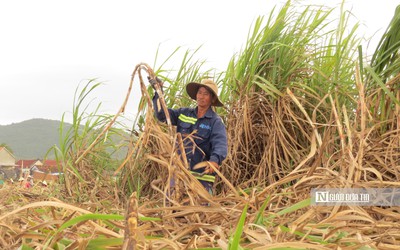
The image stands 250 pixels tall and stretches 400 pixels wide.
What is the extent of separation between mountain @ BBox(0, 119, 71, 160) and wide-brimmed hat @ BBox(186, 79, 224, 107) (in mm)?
59425

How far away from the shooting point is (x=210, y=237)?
0.84 metres

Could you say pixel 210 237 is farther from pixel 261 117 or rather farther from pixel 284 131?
pixel 261 117

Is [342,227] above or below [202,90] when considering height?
below

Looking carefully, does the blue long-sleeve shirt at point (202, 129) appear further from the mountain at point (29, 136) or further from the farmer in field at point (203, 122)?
the mountain at point (29, 136)

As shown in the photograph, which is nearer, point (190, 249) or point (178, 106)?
point (190, 249)

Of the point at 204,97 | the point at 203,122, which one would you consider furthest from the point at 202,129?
the point at 204,97

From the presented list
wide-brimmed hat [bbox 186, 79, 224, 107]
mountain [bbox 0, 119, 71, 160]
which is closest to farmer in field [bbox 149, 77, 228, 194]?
wide-brimmed hat [bbox 186, 79, 224, 107]

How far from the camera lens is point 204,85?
325 centimetres

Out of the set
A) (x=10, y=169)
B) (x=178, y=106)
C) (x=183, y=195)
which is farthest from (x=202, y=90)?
(x=183, y=195)

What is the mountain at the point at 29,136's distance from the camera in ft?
210

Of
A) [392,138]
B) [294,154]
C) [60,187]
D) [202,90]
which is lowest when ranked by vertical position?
[60,187]

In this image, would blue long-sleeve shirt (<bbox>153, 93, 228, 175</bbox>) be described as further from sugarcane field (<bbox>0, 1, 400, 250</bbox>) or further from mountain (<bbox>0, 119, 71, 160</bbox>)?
mountain (<bbox>0, 119, 71, 160</bbox>)

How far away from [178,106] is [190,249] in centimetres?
306

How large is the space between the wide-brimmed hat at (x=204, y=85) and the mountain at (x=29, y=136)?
195ft
